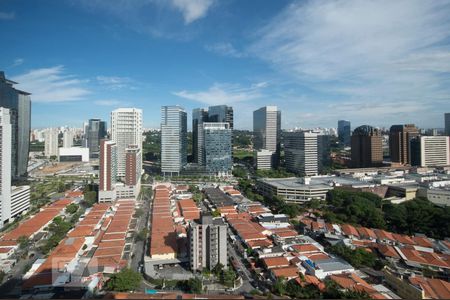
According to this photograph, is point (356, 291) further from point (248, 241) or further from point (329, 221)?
point (329, 221)

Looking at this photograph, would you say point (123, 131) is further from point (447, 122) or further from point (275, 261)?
point (447, 122)

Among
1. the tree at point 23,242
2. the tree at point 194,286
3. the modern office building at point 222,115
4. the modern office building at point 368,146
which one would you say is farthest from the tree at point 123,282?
the modern office building at point 368,146

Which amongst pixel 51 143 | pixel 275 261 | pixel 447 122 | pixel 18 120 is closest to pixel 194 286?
pixel 275 261

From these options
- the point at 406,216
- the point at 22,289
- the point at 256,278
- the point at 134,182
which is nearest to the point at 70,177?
the point at 134,182

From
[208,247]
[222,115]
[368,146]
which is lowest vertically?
[208,247]

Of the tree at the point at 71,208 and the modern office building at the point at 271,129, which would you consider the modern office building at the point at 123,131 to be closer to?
the tree at the point at 71,208
